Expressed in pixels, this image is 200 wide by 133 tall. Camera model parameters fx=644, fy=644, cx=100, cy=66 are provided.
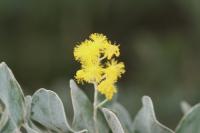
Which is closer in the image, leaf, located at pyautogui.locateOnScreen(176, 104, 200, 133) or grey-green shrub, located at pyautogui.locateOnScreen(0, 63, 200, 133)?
grey-green shrub, located at pyautogui.locateOnScreen(0, 63, 200, 133)

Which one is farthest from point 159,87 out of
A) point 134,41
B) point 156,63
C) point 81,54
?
point 81,54

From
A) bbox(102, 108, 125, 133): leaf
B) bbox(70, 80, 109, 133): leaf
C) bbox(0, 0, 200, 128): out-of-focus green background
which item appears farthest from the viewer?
bbox(0, 0, 200, 128): out-of-focus green background

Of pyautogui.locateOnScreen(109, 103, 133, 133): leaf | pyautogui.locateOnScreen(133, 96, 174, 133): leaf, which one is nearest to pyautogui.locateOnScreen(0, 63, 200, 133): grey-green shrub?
pyautogui.locateOnScreen(133, 96, 174, 133): leaf

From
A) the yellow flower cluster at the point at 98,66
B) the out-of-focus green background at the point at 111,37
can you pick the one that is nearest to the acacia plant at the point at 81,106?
the yellow flower cluster at the point at 98,66

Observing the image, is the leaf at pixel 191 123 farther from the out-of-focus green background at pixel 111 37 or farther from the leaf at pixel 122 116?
the out-of-focus green background at pixel 111 37

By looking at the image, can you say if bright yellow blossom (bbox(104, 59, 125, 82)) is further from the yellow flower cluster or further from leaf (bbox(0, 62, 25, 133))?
leaf (bbox(0, 62, 25, 133))

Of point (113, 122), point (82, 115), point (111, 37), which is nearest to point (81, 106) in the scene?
point (82, 115)
